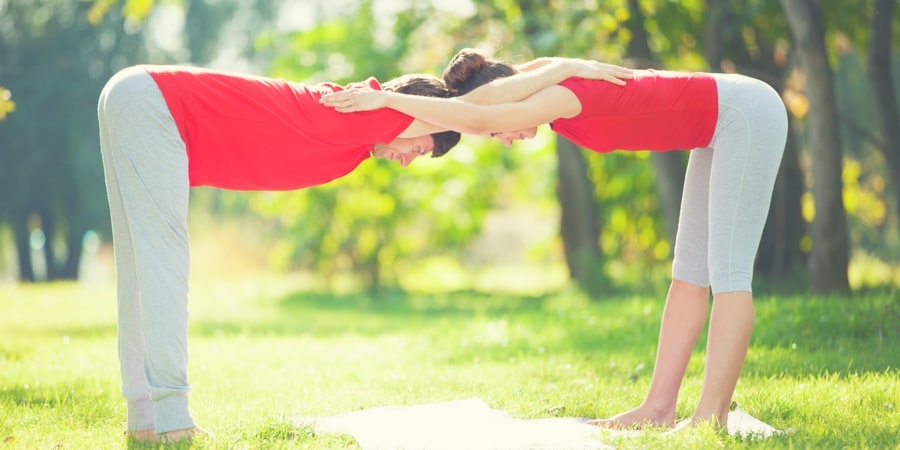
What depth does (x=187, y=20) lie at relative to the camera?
2138cm

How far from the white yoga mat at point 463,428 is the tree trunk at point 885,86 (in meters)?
5.39

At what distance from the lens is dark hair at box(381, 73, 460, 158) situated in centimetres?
397

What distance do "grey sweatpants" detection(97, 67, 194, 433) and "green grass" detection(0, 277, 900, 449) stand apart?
0.29 m

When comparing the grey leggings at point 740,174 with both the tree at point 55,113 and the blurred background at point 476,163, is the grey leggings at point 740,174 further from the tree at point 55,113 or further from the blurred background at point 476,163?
the tree at point 55,113

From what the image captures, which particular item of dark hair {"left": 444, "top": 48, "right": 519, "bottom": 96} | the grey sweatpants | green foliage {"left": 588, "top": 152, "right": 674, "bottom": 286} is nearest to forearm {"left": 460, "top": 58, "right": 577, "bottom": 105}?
dark hair {"left": 444, "top": 48, "right": 519, "bottom": 96}

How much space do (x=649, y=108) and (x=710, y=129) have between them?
0.91 ft

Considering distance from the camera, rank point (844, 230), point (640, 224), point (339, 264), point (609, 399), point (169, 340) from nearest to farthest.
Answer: point (169, 340) → point (609, 399) → point (844, 230) → point (640, 224) → point (339, 264)

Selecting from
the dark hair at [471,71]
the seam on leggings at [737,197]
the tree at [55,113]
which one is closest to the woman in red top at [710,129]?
the seam on leggings at [737,197]

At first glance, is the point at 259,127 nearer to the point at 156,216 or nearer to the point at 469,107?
the point at 156,216

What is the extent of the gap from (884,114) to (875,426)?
18.3 feet

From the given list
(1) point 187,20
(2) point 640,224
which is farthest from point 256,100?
(1) point 187,20

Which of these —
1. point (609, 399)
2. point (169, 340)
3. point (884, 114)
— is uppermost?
point (884, 114)

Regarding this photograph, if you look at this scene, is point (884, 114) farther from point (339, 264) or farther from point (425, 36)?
point (339, 264)

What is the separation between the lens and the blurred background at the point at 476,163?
897 centimetres
